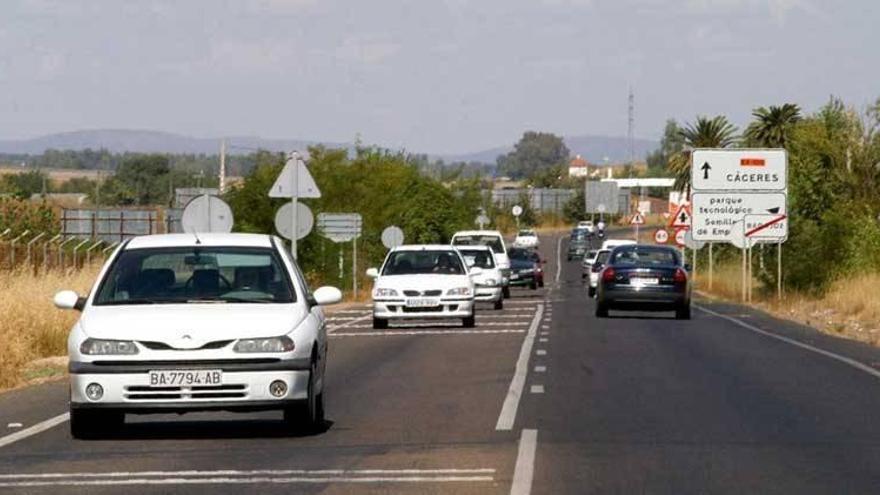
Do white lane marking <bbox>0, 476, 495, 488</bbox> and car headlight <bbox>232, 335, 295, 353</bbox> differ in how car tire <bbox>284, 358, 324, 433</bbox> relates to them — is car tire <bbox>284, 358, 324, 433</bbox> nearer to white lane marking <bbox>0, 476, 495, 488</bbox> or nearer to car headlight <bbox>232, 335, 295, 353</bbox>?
car headlight <bbox>232, 335, 295, 353</bbox>

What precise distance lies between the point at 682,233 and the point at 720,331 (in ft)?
112

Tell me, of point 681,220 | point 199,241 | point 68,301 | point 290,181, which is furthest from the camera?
point 681,220

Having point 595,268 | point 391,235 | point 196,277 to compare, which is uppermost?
point 196,277

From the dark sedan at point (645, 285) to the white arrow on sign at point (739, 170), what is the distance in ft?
44.9

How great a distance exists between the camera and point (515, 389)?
21.2 metres

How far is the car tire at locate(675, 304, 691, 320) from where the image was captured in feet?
139

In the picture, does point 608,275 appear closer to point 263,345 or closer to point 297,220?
point 297,220

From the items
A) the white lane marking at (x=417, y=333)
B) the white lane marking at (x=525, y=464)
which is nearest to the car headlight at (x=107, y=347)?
the white lane marking at (x=525, y=464)

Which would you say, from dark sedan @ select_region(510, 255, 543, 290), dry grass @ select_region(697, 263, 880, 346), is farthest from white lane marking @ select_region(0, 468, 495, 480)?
dark sedan @ select_region(510, 255, 543, 290)

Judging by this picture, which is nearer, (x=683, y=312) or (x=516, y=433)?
(x=516, y=433)

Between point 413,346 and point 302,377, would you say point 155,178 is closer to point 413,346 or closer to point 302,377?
point 413,346

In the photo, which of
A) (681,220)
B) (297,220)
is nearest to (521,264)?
(681,220)

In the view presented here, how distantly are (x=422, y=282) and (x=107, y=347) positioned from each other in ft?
69.5

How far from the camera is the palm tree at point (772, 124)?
106 meters
